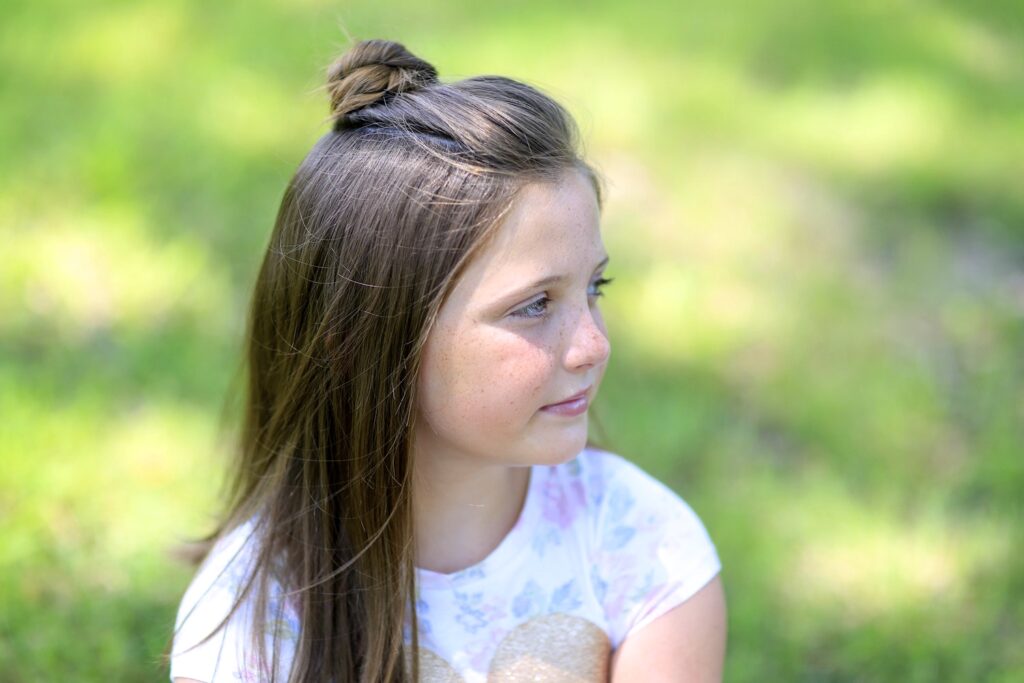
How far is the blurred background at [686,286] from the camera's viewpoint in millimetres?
2404

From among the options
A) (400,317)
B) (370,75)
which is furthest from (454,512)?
(370,75)

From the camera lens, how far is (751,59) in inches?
169

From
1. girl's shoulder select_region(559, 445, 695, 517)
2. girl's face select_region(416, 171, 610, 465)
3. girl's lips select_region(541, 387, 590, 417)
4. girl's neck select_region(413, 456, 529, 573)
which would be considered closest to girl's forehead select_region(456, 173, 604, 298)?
girl's face select_region(416, 171, 610, 465)

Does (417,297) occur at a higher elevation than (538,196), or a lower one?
lower

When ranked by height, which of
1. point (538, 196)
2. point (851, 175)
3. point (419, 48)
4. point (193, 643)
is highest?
point (419, 48)

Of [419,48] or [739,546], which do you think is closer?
[739,546]

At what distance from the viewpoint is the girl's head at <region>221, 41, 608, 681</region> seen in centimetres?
155

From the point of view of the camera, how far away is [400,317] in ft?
5.12

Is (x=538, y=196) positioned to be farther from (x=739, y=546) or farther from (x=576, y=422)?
(x=739, y=546)

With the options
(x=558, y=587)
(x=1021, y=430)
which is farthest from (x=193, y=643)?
(x=1021, y=430)

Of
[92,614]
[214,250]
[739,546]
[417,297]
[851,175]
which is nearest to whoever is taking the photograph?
[417,297]

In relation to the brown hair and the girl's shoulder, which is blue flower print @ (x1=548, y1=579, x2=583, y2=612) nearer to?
the girl's shoulder

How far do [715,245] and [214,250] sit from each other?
1.51m

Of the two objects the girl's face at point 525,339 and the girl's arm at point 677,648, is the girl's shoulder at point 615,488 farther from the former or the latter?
the girl's face at point 525,339
